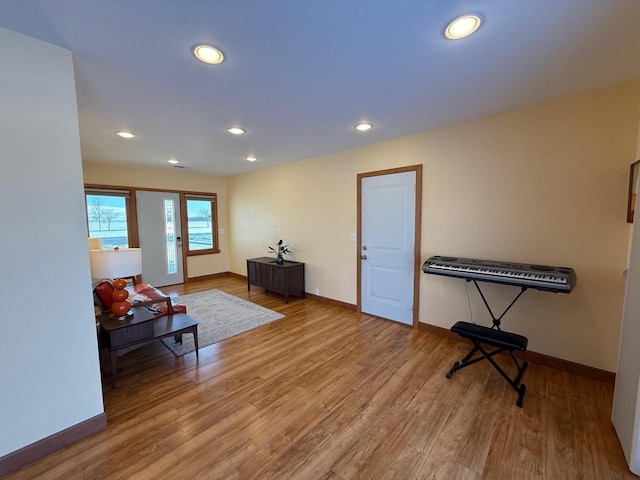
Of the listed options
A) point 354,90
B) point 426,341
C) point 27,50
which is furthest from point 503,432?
point 27,50

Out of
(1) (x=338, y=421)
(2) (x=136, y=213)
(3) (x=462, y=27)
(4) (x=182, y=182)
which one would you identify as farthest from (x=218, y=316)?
(3) (x=462, y=27)

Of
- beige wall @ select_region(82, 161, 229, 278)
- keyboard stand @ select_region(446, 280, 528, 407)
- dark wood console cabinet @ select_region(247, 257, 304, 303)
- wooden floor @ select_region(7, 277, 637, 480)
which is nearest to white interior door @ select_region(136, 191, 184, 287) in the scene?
beige wall @ select_region(82, 161, 229, 278)

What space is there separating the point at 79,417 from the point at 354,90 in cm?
297

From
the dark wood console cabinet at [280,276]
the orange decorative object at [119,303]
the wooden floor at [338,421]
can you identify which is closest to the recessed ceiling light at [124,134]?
the orange decorative object at [119,303]

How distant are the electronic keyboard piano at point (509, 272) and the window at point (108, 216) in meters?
5.45

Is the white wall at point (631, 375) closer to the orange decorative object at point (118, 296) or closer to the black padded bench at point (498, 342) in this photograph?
the black padded bench at point (498, 342)

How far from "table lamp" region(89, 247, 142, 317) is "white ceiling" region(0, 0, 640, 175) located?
130cm

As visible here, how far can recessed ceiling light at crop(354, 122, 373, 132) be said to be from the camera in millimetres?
2844

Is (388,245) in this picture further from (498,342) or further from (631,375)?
(631,375)

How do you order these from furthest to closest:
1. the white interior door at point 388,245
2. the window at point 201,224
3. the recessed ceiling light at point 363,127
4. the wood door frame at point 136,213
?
the window at point 201,224 < the wood door frame at point 136,213 < the white interior door at point 388,245 < the recessed ceiling light at point 363,127

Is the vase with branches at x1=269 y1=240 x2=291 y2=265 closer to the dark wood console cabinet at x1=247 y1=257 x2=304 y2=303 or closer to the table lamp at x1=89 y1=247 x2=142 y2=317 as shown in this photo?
the dark wood console cabinet at x1=247 y1=257 x2=304 y2=303

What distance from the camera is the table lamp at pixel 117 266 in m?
2.09

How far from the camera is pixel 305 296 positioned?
15.4 feet

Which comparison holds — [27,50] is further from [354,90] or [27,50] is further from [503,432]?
[503,432]
